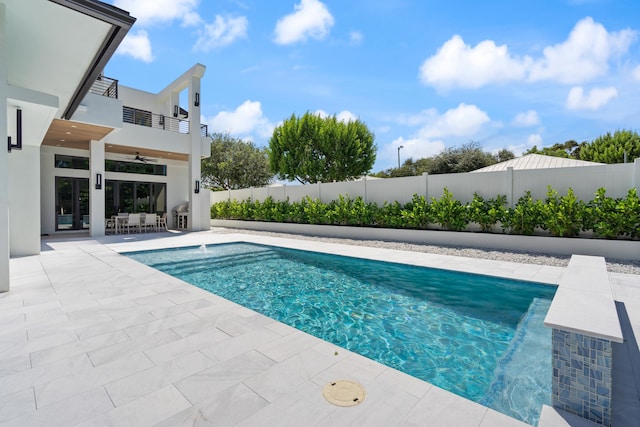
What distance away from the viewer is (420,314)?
15.2 feet

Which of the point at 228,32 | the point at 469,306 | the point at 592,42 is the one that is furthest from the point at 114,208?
the point at 592,42

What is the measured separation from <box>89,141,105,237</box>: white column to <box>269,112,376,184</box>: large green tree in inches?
492

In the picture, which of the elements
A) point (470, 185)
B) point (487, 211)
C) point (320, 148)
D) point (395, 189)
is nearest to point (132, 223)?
point (395, 189)

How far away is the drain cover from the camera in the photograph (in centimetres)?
219

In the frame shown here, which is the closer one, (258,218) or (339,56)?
(339,56)

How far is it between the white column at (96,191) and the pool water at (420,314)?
6.58m

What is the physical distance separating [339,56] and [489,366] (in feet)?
43.0

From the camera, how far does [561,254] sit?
8070mm

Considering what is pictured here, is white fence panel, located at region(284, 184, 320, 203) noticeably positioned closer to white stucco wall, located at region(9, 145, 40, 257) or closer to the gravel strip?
the gravel strip

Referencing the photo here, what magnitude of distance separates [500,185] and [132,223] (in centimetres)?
1475

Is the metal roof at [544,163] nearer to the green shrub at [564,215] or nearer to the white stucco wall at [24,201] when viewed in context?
the green shrub at [564,215]

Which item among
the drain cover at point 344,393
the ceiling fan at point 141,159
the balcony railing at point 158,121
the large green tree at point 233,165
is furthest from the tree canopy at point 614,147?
the ceiling fan at point 141,159

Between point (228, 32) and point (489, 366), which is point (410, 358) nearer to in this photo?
point (489, 366)

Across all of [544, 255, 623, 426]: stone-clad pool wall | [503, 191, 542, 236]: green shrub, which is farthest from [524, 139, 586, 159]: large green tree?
[544, 255, 623, 426]: stone-clad pool wall
